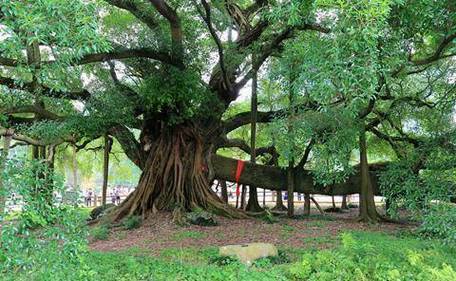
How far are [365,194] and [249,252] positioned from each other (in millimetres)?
4738

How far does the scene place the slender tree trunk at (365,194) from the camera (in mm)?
9281

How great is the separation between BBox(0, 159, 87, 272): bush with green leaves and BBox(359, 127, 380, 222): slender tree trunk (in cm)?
710

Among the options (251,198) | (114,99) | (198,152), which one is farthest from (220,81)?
(251,198)

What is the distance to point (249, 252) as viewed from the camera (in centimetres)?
545

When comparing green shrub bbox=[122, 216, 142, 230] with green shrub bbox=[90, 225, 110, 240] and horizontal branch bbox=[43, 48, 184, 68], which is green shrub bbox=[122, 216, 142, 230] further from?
horizontal branch bbox=[43, 48, 184, 68]

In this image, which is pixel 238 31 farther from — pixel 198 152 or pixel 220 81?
pixel 198 152

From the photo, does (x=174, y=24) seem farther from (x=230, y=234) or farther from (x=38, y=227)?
(x=38, y=227)

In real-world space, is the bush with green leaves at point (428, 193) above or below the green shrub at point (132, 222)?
above

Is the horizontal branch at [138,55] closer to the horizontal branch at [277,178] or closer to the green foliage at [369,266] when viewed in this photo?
the horizontal branch at [277,178]

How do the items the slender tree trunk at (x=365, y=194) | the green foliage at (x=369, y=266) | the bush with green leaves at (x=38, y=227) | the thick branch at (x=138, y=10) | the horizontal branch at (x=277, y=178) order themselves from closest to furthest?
the bush with green leaves at (x=38, y=227) → the green foliage at (x=369, y=266) → the thick branch at (x=138, y=10) → the slender tree trunk at (x=365, y=194) → the horizontal branch at (x=277, y=178)

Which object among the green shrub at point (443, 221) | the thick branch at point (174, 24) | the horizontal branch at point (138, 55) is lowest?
the green shrub at point (443, 221)

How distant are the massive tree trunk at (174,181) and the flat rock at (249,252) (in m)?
3.21

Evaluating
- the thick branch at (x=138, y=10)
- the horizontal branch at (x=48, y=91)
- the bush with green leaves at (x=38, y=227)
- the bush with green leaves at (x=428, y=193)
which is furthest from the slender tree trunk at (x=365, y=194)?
the bush with green leaves at (x=38, y=227)

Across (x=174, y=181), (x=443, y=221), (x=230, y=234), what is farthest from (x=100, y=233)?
(x=443, y=221)
